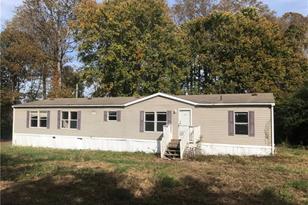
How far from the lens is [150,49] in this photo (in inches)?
1260

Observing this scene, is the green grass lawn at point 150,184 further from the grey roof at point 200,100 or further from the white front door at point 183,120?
the white front door at point 183,120

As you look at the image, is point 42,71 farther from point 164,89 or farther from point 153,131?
point 153,131

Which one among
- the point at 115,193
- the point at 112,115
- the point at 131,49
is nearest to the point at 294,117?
the point at 112,115

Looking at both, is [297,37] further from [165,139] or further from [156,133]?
[165,139]

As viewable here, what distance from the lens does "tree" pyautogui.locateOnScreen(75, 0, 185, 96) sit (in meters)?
31.6

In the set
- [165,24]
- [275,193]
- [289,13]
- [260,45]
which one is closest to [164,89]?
[165,24]

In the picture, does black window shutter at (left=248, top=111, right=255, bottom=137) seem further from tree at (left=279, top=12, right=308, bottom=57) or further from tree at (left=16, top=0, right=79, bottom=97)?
tree at (left=16, top=0, right=79, bottom=97)

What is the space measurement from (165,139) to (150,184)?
8991 mm

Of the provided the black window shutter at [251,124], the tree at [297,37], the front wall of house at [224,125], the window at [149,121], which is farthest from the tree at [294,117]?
the tree at [297,37]

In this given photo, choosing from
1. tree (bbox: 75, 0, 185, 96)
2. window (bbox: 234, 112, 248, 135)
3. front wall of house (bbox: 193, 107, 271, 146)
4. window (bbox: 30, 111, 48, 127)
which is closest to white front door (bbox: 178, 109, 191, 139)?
Result: front wall of house (bbox: 193, 107, 271, 146)

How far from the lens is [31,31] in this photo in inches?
1446

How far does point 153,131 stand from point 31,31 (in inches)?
852


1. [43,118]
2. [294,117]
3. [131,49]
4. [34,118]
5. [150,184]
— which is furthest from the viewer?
[131,49]

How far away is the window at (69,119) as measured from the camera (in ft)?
78.0
